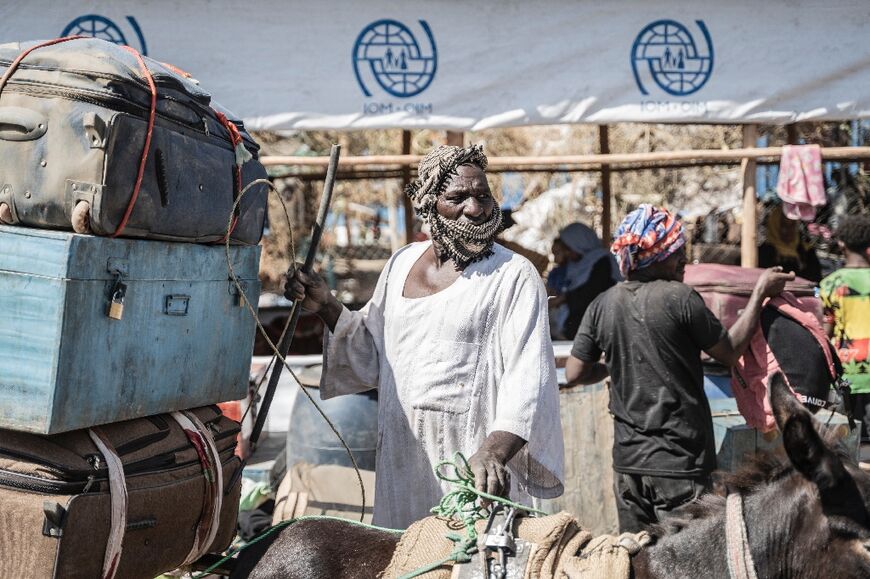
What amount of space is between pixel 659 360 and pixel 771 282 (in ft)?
2.17

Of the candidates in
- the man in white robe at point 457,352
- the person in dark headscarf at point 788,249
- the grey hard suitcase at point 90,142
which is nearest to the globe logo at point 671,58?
the person in dark headscarf at point 788,249

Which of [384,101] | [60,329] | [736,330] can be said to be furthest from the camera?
[384,101]

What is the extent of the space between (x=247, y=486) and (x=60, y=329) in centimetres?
339

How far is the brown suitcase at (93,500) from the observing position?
193cm

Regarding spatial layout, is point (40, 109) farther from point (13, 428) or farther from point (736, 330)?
point (736, 330)

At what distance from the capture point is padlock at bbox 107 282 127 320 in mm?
2061

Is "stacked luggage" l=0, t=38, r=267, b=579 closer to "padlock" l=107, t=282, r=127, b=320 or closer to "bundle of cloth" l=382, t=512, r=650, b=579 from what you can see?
"padlock" l=107, t=282, r=127, b=320

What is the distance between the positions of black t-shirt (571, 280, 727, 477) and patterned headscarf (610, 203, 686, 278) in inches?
5.3

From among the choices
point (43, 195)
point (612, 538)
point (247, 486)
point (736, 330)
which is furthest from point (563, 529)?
point (247, 486)

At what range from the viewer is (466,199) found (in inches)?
109

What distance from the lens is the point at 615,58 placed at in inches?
247

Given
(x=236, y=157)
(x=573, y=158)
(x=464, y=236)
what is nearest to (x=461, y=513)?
(x=464, y=236)

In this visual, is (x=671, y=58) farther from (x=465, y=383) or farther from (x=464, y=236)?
(x=465, y=383)

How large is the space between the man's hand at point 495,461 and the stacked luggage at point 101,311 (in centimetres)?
70
